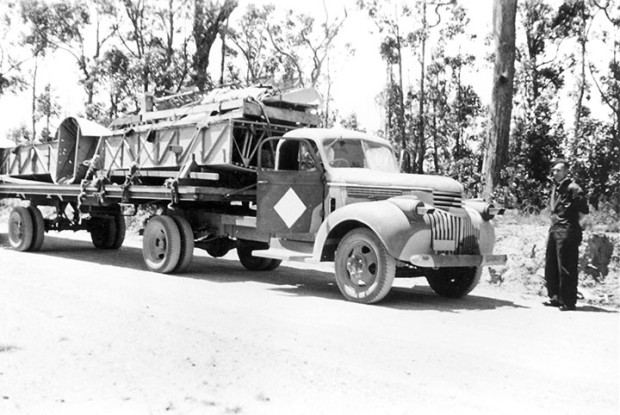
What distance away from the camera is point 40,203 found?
47.0 ft

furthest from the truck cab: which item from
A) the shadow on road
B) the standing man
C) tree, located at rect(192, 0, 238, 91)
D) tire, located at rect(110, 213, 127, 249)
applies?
tree, located at rect(192, 0, 238, 91)

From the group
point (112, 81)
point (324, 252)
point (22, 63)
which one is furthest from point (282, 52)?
point (324, 252)

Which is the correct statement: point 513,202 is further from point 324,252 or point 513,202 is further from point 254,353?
point 254,353

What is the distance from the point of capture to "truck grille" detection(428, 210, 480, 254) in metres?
8.06

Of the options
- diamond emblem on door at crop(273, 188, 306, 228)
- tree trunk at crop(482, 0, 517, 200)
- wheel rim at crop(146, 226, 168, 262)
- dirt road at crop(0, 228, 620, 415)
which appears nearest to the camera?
dirt road at crop(0, 228, 620, 415)

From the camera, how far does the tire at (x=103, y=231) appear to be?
14.7m

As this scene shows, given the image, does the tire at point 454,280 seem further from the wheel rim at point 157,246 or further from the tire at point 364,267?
the wheel rim at point 157,246

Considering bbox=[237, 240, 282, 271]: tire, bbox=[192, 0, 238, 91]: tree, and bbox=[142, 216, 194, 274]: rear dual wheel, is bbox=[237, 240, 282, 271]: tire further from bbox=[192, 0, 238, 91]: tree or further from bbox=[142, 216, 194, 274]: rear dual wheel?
bbox=[192, 0, 238, 91]: tree

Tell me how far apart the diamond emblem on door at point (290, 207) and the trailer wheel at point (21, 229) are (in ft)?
23.4

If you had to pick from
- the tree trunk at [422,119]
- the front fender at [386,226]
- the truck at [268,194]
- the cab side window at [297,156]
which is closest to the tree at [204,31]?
the tree trunk at [422,119]

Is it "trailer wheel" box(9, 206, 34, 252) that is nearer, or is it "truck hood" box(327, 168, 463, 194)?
"truck hood" box(327, 168, 463, 194)

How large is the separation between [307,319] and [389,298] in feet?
6.50

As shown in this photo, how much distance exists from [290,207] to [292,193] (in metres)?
0.19

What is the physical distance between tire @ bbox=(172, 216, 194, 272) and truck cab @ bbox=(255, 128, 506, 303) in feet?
5.22
